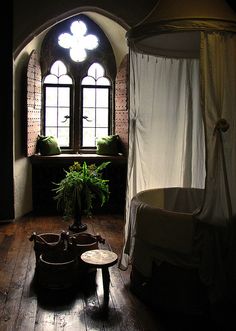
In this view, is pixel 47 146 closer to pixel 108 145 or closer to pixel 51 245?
pixel 108 145

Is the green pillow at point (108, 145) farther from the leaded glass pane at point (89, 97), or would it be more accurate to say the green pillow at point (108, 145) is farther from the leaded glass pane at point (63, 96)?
the leaded glass pane at point (63, 96)

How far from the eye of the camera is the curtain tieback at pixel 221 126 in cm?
274

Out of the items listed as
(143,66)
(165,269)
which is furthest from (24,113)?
(165,269)

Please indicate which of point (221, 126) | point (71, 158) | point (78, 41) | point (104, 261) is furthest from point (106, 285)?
point (78, 41)

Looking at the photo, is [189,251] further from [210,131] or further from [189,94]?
[189,94]

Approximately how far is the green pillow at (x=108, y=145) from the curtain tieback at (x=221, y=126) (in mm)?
3502

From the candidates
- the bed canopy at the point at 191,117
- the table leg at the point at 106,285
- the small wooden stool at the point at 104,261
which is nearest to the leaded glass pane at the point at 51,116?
the bed canopy at the point at 191,117

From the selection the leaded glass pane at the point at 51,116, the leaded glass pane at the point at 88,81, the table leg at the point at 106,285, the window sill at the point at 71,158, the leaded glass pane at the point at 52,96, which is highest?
the leaded glass pane at the point at 88,81

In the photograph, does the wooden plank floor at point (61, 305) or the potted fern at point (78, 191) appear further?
the potted fern at point (78, 191)

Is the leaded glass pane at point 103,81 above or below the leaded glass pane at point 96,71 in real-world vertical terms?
below

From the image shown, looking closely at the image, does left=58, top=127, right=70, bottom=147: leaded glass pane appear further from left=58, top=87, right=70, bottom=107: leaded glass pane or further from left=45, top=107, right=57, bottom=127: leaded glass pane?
left=58, top=87, right=70, bottom=107: leaded glass pane

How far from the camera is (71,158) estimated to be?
19.5 ft

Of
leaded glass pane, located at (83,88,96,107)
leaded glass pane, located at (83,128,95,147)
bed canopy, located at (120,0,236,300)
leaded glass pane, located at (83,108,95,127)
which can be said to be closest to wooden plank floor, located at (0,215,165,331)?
bed canopy, located at (120,0,236,300)

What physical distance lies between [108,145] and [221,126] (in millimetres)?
3557
